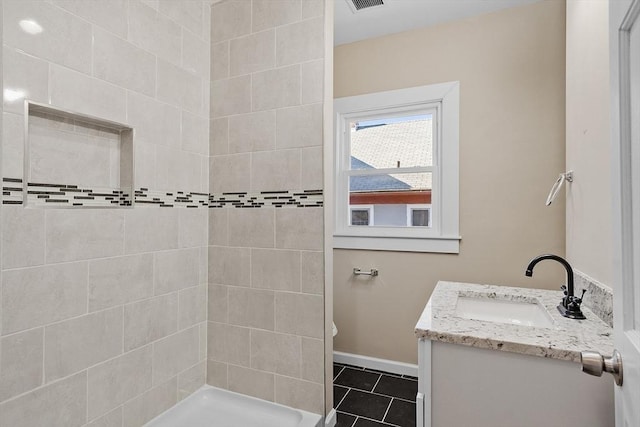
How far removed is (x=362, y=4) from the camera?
2.21 metres

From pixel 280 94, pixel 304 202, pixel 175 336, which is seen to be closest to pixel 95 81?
pixel 280 94

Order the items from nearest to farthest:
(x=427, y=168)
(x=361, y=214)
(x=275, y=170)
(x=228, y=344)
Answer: (x=275, y=170)
(x=228, y=344)
(x=427, y=168)
(x=361, y=214)

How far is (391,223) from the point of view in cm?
262

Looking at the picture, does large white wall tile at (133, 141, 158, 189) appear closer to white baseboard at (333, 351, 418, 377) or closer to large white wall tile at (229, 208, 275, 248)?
large white wall tile at (229, 208, 275, 248)

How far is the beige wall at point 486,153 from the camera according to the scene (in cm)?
211

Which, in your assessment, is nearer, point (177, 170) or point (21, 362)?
point (21, 362)

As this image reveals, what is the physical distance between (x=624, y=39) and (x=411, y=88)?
1.90m

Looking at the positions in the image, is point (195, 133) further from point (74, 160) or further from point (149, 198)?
point (74, 160)

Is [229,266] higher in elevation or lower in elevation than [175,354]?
higher

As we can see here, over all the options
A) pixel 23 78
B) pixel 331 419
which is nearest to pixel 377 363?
pixel 331 419

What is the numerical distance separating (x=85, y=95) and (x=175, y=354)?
4.35ft

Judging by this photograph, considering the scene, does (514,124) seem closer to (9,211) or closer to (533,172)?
(533,172)

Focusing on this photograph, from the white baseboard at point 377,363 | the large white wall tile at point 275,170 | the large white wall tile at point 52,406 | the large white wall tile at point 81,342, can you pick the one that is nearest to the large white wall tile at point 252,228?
the large white wall tile at point 275,170

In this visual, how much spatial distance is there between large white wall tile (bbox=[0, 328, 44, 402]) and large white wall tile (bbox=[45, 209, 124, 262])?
11.1 inches
